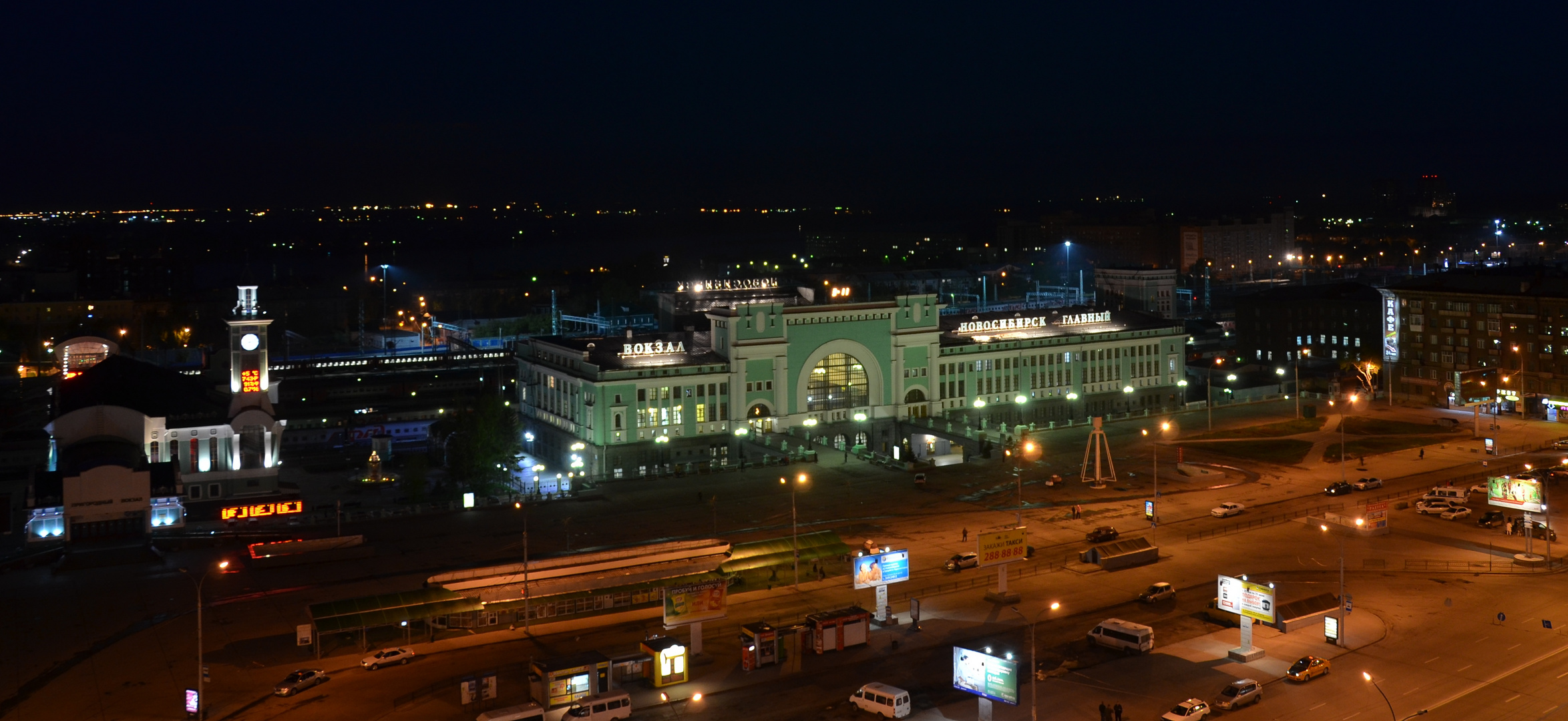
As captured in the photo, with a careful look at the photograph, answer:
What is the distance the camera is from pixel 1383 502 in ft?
194

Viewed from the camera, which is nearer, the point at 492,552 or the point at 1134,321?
the point at 492,552

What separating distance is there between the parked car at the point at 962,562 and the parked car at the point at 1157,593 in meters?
6.80

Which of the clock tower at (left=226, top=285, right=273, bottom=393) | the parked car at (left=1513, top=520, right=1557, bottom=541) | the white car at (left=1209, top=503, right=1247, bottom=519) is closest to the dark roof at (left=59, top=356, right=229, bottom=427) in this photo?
the clock tower at (left=226, top=285, right=273, bottom=393)

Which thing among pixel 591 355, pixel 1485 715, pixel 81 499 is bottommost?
pixel 1485 715

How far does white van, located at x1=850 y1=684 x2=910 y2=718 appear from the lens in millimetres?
35406

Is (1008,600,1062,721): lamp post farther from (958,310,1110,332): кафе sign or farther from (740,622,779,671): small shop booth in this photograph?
(958,310,1110,332): кафе sign

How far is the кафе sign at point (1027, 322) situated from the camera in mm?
91688

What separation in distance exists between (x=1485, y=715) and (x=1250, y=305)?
8933 cm

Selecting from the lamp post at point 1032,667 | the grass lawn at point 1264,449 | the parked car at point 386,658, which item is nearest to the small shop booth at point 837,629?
the lamp post at point 1032,667

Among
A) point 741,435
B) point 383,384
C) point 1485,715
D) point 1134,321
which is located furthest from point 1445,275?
point 383,384

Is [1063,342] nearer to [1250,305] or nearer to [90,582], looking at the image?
[1250,305]

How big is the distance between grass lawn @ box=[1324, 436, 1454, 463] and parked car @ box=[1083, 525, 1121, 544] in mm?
23877

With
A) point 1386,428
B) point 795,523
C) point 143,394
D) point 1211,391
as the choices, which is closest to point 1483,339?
point 1386,428

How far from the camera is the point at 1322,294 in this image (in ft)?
385
